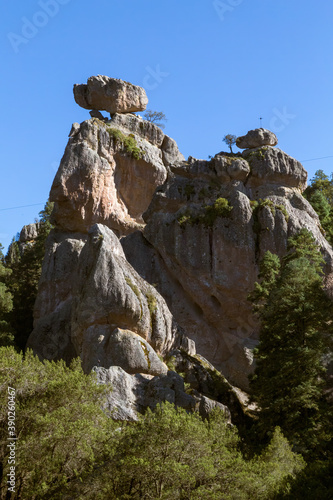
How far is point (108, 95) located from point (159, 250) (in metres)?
18.6

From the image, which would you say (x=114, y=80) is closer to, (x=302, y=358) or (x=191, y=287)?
(x=191, y=287)

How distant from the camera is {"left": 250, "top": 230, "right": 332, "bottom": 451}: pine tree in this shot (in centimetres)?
2838

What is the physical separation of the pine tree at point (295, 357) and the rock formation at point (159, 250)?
12.1 ft

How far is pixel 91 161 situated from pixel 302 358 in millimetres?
27083

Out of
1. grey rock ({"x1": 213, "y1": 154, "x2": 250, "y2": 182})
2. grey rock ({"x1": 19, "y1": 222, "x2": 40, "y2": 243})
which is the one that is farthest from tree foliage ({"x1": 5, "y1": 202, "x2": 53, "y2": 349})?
grey rock ({"x1": 19, "y1": 222, "x2": 40, "y2": 243})

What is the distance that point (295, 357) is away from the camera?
98.0 feet

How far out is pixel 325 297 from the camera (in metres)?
31.9

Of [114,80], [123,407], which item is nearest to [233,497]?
[123,407]

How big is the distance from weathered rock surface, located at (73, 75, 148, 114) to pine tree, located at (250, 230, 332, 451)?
29.5 m

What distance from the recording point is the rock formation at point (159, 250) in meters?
33.5

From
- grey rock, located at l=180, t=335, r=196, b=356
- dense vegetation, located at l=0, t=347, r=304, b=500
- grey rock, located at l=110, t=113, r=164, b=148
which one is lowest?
dense vegetation, located at l=0, t=347, r=304, b=500

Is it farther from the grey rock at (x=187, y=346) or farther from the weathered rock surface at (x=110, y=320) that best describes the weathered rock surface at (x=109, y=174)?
the grey rock at (x=187, y=346)

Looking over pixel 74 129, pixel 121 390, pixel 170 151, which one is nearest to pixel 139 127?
pixel 170 151

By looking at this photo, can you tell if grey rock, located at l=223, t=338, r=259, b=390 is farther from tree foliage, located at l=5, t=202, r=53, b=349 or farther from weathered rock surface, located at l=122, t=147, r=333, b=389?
tree foliage, located at l=5, t=202, r=53, b=349
